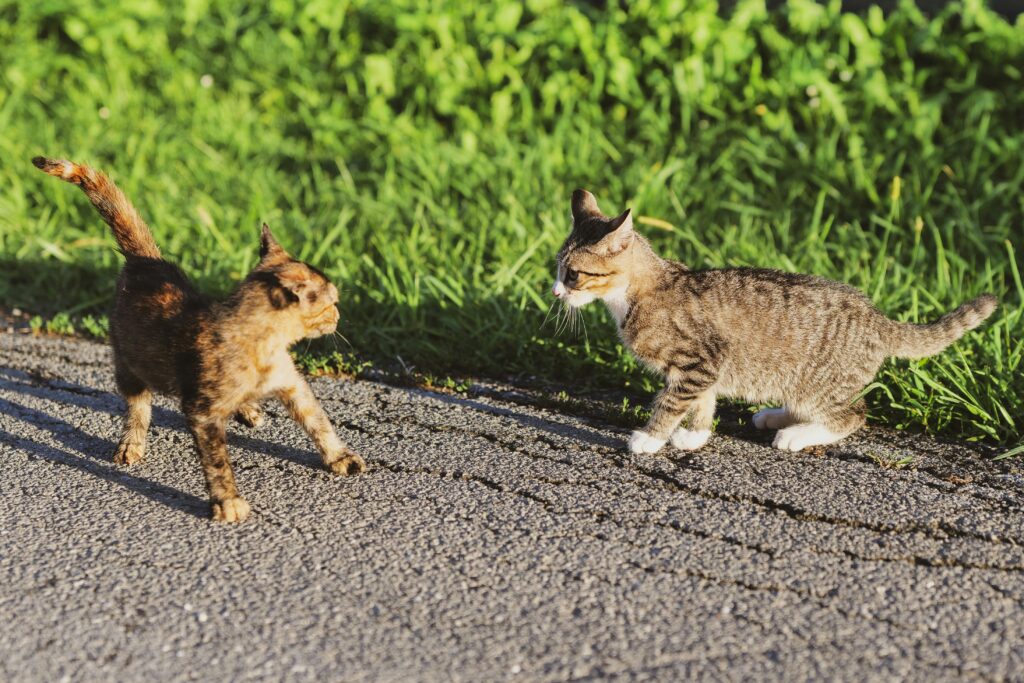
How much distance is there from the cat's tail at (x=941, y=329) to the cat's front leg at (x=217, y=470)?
99.3 inches

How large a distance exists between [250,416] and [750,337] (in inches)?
79.5

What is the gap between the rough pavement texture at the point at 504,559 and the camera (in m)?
2.87

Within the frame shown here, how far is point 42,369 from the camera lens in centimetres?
519

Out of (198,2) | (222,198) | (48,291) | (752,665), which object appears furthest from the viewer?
(198,2)

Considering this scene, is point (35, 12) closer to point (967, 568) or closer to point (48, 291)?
point (48, 291)

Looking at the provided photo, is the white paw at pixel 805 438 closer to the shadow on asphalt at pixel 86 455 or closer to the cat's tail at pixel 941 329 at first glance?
the cat's tail at pixel 941 329

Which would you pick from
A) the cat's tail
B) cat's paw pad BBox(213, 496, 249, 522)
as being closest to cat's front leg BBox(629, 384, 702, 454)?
the cat's tail

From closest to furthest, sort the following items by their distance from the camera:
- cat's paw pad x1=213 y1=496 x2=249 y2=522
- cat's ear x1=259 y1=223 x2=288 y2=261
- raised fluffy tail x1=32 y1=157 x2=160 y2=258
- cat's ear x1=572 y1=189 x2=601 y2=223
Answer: cat's paw pad x1=213 y1=496 x2=249 y2=522, cat's ear x1=259 y1=223 x2=288 y2=261, raised fluffy tail x1=32 y1=157 x2=160 y2=258, cat's ear x1=572 y1=189 x2=601 y2=223

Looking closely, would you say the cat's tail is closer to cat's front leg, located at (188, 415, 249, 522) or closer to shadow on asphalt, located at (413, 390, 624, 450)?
shadow on asphalt, located at (413, 390, 624, 450)

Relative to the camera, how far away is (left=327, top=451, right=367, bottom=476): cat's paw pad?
398 cm

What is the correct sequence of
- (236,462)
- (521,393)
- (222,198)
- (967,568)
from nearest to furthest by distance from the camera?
1. (967,568)
2. (236,462)
3. (521,393)
4. (222,198)

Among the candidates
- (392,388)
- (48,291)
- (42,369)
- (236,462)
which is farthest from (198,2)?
(236,462)

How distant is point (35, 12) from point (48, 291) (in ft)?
11.7

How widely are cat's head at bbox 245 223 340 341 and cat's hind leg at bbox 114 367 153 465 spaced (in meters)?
0.70
